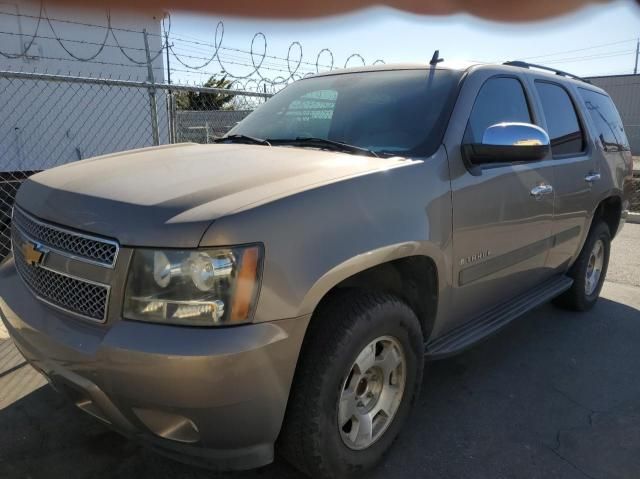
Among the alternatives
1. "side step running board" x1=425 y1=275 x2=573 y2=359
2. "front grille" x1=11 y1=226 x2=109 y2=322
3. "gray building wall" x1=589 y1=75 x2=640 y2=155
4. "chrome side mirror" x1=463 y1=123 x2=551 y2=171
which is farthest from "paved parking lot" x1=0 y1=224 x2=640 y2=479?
"gray building wall" x1=589 y1=75 x2=640 y2=155

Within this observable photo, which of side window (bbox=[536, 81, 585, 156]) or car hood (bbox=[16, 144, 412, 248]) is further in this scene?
side window (bbox=[536, 81, 585, 156])

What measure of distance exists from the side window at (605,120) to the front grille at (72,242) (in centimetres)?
404

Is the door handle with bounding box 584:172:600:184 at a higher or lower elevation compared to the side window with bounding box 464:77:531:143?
lower

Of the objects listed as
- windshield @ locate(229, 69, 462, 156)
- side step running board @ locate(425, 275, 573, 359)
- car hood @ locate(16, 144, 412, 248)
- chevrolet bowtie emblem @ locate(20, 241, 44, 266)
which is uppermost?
windshield @ locate(229, 69, 462, 156)

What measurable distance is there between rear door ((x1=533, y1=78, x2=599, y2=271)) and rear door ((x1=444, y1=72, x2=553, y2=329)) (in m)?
0.20

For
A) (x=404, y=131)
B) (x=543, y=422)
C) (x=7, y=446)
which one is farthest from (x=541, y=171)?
(x=7, y=446)

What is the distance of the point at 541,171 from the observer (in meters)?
3.40

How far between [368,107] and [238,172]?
1130mm

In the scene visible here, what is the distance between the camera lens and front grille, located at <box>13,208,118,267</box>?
6.11ft

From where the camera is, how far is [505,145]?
2.76 metres

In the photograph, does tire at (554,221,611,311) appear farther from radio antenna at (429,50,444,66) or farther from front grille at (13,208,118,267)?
front grille at (13,208,118,267)

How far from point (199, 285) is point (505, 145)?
5.92 ft

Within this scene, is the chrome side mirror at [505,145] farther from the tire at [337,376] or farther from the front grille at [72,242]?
the front grille at [72,242]

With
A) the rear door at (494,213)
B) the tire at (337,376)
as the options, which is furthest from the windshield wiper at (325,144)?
the tire at (337,376)
